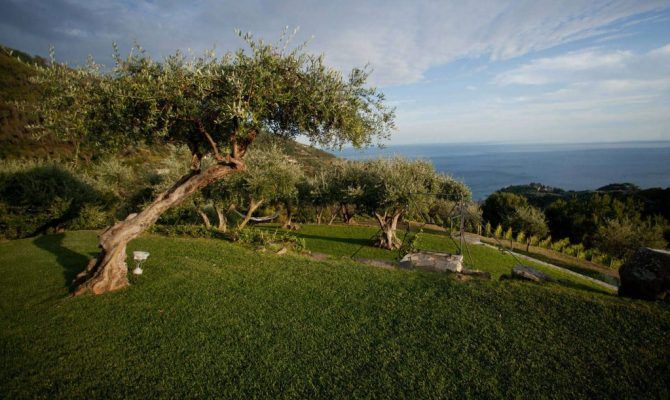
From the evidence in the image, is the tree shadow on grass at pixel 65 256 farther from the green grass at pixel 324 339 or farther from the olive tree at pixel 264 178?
the olive tree at pixel 264 178

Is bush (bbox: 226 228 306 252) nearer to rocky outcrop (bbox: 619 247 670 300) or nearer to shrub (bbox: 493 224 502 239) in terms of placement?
rocky outcrop (bbox: 619 247 670 300)

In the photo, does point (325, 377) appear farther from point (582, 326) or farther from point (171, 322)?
point (582, 326)

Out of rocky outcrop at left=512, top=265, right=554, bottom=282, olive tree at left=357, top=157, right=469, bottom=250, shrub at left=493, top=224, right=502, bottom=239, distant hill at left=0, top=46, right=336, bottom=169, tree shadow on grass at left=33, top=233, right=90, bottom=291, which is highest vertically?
distant hill at left=0, top=46, right=336, bottom=169

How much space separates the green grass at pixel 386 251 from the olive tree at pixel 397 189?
2.07 metres

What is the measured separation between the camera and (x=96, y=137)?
31.6 feet

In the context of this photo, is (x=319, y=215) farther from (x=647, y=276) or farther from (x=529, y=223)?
(x=647, y=276)

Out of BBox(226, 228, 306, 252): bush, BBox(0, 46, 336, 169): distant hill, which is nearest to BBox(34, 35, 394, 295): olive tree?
BBox(226, 228, 306, 252): bush

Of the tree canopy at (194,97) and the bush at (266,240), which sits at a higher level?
the tree canopy at (194,97)

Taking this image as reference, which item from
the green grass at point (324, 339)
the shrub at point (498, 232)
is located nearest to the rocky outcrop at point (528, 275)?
the green grass at point (324, 339)

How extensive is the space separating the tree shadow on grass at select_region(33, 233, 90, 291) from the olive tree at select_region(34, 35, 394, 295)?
68.5 inches

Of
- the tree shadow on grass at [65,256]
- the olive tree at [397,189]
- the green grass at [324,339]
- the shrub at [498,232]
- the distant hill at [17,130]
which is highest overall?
the distant hill at [17,130]

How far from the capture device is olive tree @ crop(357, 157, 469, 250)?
794 inches

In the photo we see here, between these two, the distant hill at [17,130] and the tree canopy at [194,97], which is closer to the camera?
the tree canopy at [194,97]

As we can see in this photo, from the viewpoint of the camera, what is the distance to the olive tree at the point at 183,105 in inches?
346
